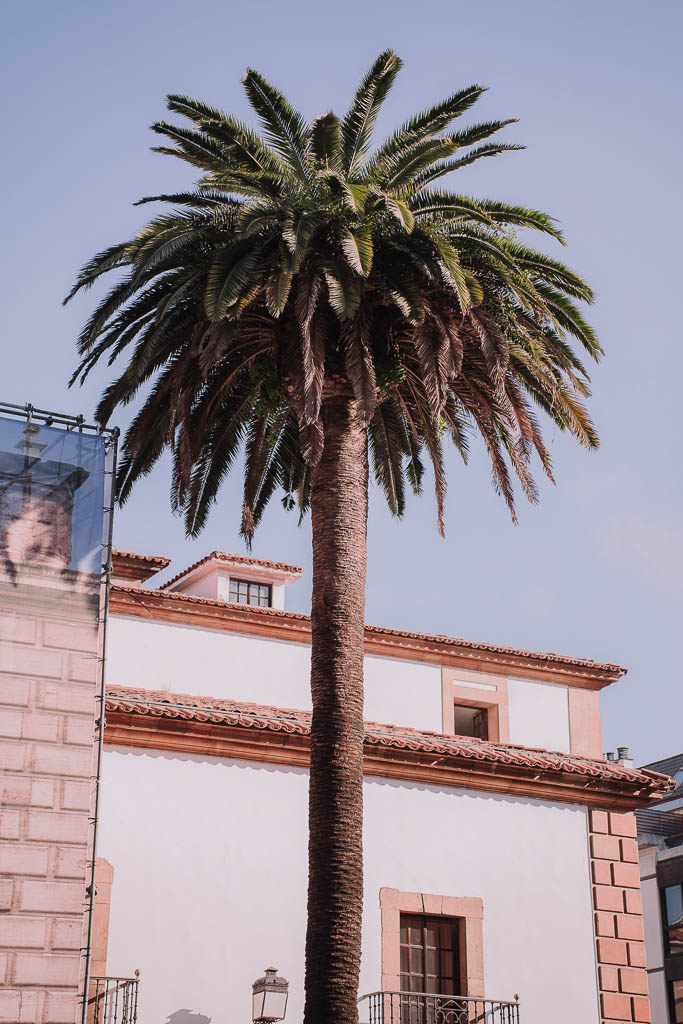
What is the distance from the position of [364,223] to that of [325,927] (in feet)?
24.2

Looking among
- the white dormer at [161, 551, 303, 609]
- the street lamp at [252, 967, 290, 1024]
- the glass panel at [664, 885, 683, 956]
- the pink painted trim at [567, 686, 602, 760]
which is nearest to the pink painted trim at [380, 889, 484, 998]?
the street lamp at [252, 967, 290, 1024]

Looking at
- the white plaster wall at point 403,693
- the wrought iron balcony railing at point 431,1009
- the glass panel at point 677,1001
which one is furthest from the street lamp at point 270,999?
the glass panel at point 677,1001

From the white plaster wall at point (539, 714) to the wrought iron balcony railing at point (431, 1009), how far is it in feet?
20.3

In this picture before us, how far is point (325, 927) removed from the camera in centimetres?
1411

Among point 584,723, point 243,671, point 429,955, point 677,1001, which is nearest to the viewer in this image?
point 429,955

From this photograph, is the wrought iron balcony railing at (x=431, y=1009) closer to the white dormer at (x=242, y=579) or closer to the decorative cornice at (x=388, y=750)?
the decorative cornice at (x=388, y=750)

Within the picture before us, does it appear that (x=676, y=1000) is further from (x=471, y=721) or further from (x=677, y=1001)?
(x=471, y=721)

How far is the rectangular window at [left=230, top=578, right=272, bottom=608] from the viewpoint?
2633 centimetres

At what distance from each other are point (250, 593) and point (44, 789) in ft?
35.5

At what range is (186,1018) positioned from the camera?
17156 millimetres

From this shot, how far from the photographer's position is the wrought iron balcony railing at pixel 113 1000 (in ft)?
53.6

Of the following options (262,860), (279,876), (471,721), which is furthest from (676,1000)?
(262,860)

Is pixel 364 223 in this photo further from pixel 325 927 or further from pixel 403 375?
pixel 325 927

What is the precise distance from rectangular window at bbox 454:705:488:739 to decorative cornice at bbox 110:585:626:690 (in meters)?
0.78
